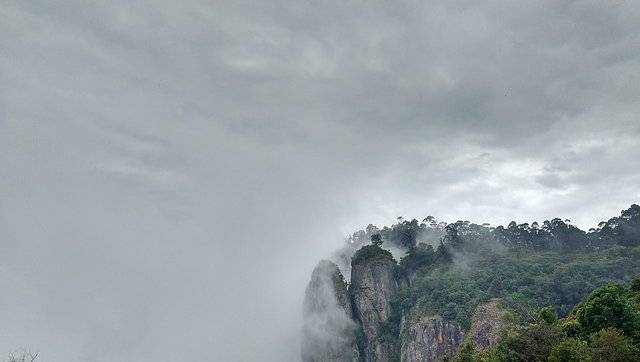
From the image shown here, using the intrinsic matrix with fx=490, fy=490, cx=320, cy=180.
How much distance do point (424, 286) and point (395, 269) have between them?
67.5 ft

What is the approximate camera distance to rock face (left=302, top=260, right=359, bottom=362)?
518 ft

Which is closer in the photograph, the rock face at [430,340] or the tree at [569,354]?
the tree at [569,354]

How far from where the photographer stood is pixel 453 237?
185750 mm

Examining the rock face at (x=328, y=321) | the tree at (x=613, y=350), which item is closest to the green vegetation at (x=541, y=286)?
the tree at (x=613, y=350)

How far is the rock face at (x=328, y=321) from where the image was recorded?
158 metres

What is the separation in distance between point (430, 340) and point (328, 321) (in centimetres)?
4404

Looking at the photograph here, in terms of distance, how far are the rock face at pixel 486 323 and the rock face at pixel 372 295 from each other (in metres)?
36.7

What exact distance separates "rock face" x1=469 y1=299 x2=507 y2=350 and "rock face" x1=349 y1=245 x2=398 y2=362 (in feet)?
120

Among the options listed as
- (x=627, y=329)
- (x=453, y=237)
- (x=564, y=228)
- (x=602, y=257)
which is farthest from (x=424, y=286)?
(x=627, y=329)

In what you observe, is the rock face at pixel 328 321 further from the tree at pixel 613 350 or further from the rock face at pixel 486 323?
the tree at pixel 613 350

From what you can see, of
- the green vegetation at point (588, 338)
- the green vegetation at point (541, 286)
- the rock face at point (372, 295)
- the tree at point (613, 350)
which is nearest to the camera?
the tree at point (613, 350)

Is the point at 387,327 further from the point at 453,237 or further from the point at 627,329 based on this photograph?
the point at 627,329

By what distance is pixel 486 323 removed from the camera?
117625 mm

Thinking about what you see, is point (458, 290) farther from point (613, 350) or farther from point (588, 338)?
point (613, 350)
